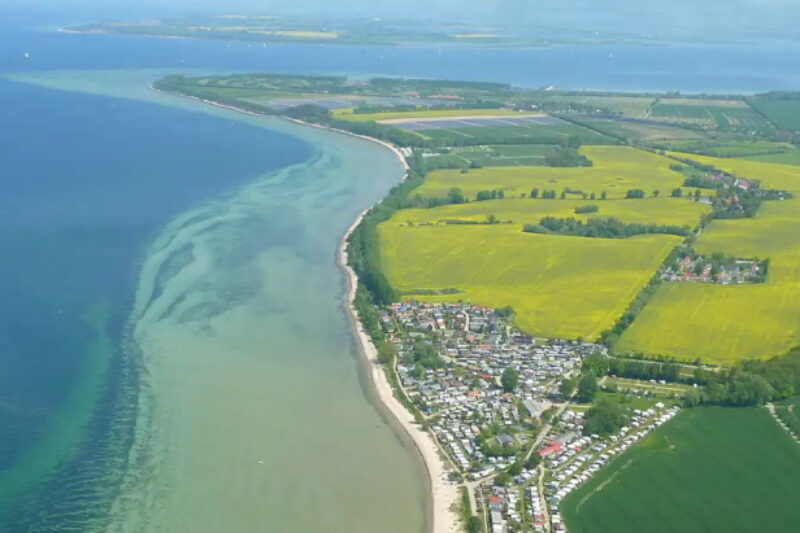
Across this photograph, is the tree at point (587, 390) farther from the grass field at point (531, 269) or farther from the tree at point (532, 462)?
the grass field at point (531, 269)

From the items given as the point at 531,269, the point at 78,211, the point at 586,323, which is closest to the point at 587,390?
the point at 586,323

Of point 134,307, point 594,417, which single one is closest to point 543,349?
point 594,417

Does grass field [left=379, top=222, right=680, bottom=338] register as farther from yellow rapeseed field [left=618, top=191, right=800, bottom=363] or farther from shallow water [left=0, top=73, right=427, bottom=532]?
shallow water [left=0, top=73, right=427, bottom=532]

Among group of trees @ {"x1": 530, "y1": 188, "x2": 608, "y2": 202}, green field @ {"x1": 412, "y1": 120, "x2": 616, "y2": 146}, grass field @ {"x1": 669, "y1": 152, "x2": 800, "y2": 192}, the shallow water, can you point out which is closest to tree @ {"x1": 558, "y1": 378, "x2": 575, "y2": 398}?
the shallow water

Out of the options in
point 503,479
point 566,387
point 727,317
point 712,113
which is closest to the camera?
point 503,479

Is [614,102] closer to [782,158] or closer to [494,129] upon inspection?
[494,129]

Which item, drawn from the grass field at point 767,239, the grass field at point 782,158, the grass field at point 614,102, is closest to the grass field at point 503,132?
the grass field at point 614,102
